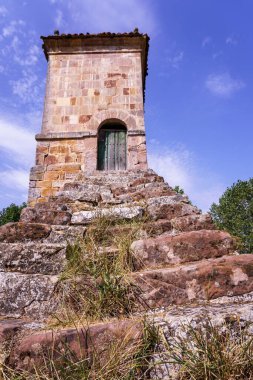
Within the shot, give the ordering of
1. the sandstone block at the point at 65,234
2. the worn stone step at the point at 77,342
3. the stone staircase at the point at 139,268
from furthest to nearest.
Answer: the sandstone block at the point at 65,234 < the stone staircase at the point at 139,268 < the worn stone step at the point at 77,342

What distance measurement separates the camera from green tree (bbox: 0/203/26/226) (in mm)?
18734

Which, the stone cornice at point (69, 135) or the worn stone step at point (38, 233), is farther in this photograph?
the stone cornice at point (69, 135)

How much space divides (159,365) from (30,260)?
4.84ft

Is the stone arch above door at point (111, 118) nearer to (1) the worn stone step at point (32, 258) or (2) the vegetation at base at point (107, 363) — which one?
(1) the worn stone step at point (32, 258)

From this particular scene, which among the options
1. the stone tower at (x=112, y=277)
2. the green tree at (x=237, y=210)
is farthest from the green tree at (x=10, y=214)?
the stone tower at (x=112, y=277)

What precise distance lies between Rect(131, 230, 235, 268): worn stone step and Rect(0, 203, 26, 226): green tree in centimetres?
1718

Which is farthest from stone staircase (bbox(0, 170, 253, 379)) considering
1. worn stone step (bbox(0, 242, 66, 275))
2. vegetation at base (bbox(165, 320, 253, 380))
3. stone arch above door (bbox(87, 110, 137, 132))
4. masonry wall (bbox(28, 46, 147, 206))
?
stone arch above door (bbox(87, 110, 137, 132))

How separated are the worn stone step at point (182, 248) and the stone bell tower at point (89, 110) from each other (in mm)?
4499

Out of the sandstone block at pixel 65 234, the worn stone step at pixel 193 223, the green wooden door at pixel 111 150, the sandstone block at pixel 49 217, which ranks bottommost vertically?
the sandstone block at pixel 65 234

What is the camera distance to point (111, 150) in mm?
7836

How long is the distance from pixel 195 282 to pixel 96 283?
→ 66 centimetres

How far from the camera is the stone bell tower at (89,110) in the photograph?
7.29m

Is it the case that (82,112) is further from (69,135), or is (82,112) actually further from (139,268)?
(139,268)

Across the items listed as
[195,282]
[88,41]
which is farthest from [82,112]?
[195,282]
